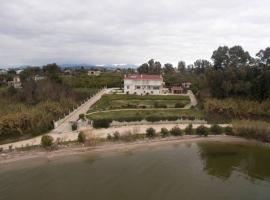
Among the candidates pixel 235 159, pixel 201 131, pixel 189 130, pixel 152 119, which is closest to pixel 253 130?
pixel 201 131

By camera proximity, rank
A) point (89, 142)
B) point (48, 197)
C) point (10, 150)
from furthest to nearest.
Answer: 1. point (89, 142)
2. point (10, 150)
3. point (48, 197)

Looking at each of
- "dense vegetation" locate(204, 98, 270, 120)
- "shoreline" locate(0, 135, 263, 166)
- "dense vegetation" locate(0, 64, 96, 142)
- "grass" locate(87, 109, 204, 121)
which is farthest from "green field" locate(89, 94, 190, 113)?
"shoreline" locate(0, 135, 263, 166)

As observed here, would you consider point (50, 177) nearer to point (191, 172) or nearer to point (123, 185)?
point (123, 185)

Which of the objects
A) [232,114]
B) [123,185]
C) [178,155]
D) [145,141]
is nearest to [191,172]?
[178,155]

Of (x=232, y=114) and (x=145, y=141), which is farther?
(x=232, y=114)

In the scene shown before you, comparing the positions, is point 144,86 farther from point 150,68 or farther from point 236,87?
point 150,68

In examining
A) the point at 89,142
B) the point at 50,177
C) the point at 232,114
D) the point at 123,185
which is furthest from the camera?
the point at 232,114
